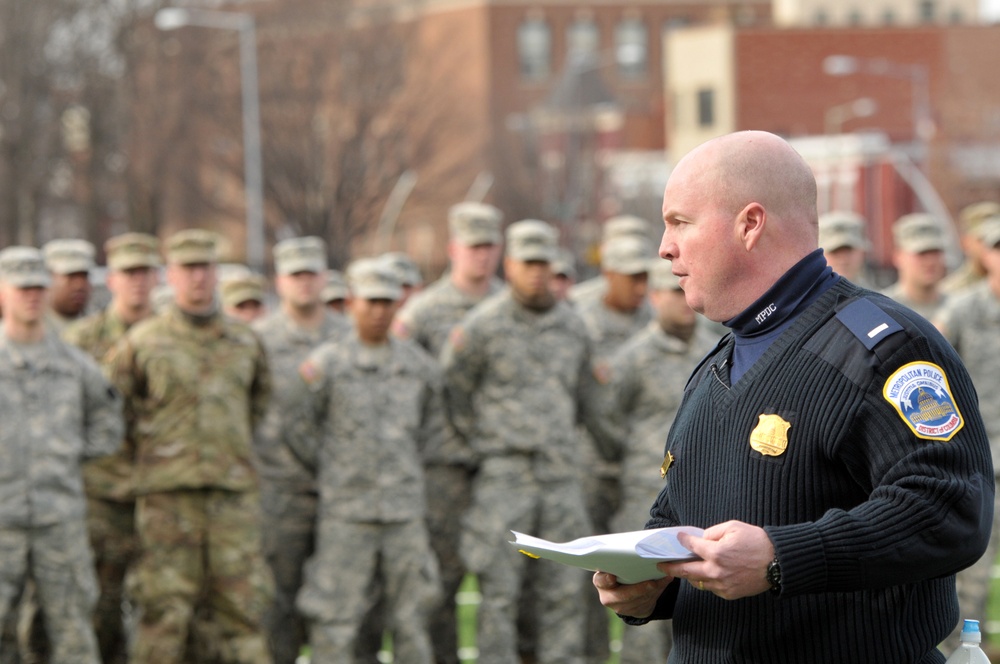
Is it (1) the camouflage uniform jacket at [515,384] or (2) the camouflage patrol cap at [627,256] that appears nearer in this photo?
(1) the camouflage uniform jacket at [515,384]

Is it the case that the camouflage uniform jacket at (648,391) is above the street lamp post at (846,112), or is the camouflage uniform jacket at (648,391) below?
below

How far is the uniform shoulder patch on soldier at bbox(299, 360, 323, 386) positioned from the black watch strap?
602 centimetres

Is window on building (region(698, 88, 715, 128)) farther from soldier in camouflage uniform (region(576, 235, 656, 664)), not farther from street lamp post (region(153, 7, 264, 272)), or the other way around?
soldier in camouflage uniform (region(576, 235, 656, 664))

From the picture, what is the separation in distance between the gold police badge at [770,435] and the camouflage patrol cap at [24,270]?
5837 millimetres

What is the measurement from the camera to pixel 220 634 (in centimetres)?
852

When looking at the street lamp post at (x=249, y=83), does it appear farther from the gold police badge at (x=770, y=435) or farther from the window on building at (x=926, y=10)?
the window on building at (x=926, y=10)

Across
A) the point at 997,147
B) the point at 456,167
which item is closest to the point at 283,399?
the point at 456,167

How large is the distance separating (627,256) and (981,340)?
2.32 m

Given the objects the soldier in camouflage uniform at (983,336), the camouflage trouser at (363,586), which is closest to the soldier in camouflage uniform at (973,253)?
the soldier in camouflage uniform at (983,336)

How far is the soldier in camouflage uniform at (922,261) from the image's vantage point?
10641 mm

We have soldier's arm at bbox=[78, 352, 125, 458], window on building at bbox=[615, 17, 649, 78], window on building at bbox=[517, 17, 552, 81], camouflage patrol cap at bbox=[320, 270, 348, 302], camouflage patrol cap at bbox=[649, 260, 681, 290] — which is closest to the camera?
soldier's arm at bbox=[78, 352, 125, 458]

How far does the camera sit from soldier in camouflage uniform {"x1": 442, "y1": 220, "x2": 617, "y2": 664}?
348 inches

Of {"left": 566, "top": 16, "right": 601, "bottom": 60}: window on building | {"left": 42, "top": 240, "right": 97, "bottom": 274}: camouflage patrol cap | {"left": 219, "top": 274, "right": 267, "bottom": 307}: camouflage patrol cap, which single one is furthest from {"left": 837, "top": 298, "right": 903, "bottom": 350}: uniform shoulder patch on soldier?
{"left": 566, "top": 16, "right": 601, "bottom": 60}: window on building

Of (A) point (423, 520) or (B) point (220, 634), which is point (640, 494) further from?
(B) point (220, 634)
